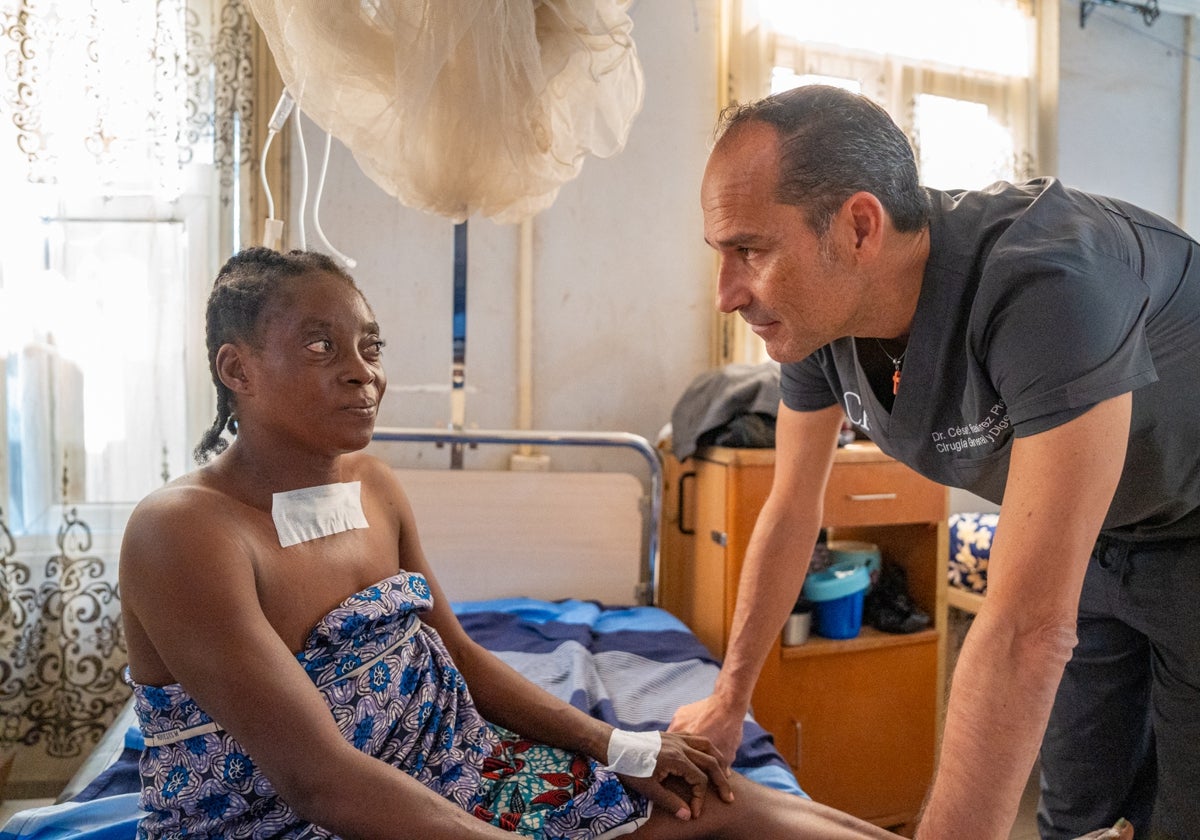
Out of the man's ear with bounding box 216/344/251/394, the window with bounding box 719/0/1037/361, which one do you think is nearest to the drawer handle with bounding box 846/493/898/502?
the window with bounding box 719/0/1037/361

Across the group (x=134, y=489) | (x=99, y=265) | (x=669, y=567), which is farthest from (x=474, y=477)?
(x=99, y=265)

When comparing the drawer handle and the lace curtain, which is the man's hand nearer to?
the drawer handle

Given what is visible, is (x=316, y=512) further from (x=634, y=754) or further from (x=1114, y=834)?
(x=1114, y=834)

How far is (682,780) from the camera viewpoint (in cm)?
119

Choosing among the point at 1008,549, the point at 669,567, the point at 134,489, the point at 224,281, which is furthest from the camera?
the point at 669,567

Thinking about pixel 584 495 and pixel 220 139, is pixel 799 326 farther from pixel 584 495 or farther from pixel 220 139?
pixel 220 139

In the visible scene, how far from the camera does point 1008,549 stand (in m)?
0.87

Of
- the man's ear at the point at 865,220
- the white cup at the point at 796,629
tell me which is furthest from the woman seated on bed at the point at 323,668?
the white cup at the point at 796,629

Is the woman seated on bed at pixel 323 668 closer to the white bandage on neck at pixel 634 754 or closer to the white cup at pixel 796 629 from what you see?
the white bandage on neck at pixel 634 754

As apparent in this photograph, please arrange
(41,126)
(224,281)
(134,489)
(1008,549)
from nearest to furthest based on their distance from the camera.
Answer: (1008,549) < (224,281) < (41,126) < (134,489)

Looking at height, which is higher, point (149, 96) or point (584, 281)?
point (149, 96)

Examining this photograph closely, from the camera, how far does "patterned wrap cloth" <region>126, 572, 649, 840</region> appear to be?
997 mm

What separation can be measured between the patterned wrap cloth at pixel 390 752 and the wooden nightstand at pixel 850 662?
1.22 metres

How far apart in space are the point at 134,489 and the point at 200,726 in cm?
169
